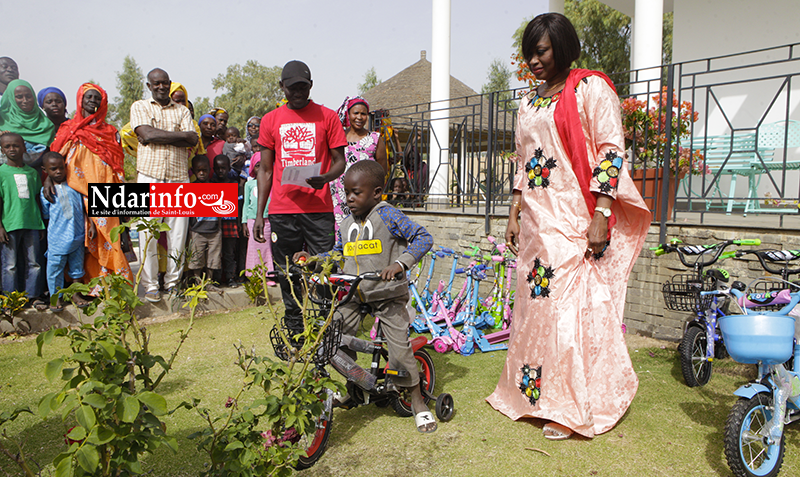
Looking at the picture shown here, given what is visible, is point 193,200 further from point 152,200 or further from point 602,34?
point 602,34

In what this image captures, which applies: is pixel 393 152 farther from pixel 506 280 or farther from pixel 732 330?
pixel 732 330

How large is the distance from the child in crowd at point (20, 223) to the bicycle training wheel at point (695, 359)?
5519 millimetres

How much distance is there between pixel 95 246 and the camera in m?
5.40

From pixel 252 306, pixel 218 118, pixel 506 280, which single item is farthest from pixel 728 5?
pixel 252 306

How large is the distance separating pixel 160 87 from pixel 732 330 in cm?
551

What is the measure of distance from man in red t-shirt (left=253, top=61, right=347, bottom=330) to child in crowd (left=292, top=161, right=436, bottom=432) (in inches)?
42.5

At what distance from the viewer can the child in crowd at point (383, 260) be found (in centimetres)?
288

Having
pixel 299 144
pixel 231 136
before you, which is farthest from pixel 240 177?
pixel 299 144

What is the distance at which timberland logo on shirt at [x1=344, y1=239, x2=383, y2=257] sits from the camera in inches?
115

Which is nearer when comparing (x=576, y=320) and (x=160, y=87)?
(x=576, y=320)

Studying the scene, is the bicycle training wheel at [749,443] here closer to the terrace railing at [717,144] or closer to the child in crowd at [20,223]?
the terrace railing at [717,144]

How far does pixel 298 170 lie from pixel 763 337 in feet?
9.87

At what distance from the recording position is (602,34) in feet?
67.3

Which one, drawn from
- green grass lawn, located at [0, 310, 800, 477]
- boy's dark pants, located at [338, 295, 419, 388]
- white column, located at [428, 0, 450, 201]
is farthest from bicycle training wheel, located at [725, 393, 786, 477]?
white column, located at [428, 0, 450, 201]
